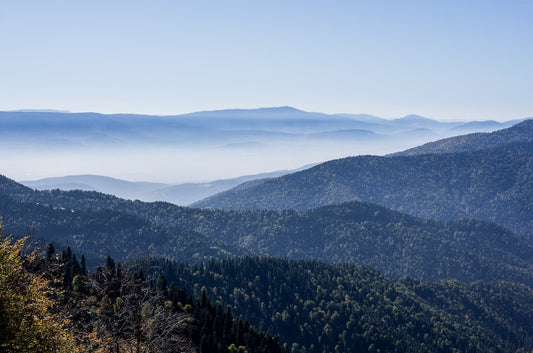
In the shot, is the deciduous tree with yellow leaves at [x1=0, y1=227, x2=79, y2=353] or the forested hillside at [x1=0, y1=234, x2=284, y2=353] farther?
the forested hillside at [x1=0, y1=234, x2=284, y2=353]

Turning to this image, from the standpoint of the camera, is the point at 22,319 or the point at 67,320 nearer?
the point at 22,319

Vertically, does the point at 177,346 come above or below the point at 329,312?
above

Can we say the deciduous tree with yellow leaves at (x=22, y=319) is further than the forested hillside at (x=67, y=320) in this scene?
No

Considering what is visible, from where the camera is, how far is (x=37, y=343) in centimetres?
3241

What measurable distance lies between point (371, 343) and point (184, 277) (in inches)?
2834

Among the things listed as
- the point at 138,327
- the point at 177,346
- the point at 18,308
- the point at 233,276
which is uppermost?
the point at 18,308

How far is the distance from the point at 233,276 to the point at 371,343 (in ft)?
186

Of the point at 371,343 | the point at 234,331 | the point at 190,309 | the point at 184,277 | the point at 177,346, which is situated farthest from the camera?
the point at 371,343

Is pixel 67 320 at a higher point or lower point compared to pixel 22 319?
lower

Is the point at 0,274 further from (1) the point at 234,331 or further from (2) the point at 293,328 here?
(2) the point at 293,328

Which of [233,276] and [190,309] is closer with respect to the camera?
[190,309]

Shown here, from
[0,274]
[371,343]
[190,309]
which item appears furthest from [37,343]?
[371,343]

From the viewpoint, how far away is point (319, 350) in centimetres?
17375

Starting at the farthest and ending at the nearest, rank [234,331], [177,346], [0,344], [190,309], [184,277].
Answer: [184,277] < [234,331] < [190,309] < [177,346] < [0,344]
